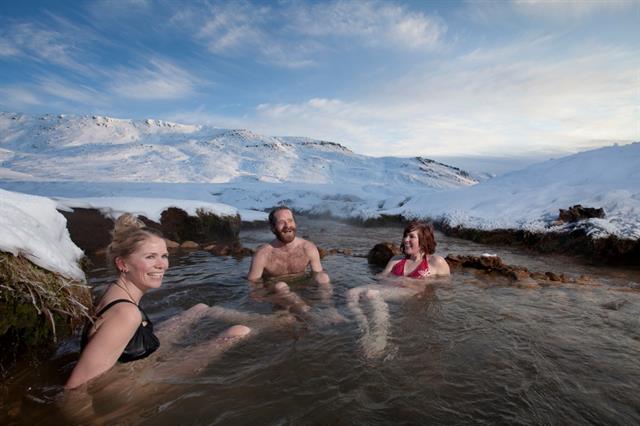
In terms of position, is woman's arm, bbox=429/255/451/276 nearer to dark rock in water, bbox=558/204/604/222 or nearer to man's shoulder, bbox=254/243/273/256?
man's shoulder, bbox=254/243/273/256

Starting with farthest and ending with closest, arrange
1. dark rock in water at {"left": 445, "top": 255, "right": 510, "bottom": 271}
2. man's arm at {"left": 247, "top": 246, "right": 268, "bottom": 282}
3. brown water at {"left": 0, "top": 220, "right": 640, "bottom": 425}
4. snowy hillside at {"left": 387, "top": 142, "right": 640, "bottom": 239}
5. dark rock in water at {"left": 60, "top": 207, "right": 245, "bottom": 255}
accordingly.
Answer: snowy hillside at {"left": 387, "top": 142, "right": 640, "bottom": 239}, dark rock in water at {"left": 60, "top": 207, "right": 245, "bottom": 255}, dark rock in water at {"left": 445, "top": 255, "right": 510, "bottom": 271}, man's arm at {"left": 247, "top": 246, "right": 268, "bottom": 282}, brown water at {"left": 0, "top": 220, "right": 640, "bottom": 425}

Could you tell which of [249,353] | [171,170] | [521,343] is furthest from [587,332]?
[171,170]

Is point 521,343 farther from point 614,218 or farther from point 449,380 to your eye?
point 614,218

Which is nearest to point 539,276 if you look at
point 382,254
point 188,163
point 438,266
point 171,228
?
point 438,266

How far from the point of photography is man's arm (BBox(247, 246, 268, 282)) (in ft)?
19.2

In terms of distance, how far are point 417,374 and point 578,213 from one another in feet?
29.2

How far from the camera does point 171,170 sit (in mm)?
45688

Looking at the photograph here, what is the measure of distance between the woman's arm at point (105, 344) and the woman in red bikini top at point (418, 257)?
12.9ft

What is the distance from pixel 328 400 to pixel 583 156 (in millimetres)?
15476

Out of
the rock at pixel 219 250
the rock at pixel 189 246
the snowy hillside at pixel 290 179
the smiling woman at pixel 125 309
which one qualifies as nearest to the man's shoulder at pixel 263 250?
the smiling woman at pixel 125 309

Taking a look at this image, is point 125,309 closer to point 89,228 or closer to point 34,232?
point 34,232

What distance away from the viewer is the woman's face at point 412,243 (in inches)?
210

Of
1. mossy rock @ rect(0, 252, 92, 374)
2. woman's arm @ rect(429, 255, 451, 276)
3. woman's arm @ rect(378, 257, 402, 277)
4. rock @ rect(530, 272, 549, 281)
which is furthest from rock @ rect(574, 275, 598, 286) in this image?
mossy rock @ rect(0, 252, 92, 374)

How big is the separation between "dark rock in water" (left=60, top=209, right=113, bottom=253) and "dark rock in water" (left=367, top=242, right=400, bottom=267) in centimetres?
602
